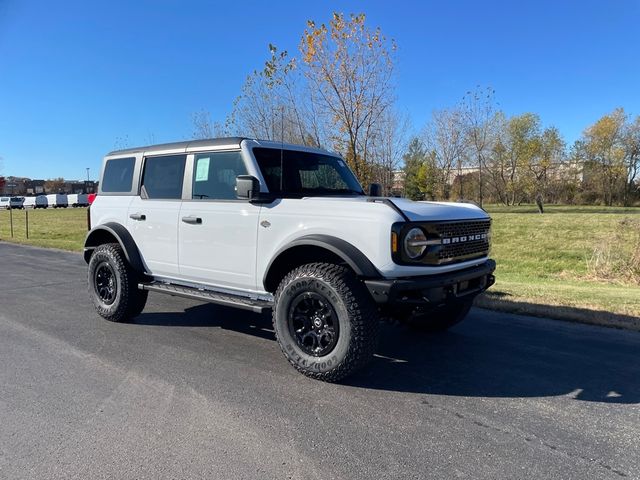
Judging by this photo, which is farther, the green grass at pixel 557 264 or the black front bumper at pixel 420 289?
the green grass at pixel 557 264

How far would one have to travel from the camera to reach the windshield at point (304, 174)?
4.88 m

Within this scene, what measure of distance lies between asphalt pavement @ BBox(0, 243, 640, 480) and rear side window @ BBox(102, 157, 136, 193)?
5.66 ft

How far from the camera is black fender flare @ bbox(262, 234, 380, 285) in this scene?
12.5 ft

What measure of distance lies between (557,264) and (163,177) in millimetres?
13141

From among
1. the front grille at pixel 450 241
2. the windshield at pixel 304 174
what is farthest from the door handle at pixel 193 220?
the front grille at pixel 450 241

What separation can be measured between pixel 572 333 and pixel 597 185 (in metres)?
57.1

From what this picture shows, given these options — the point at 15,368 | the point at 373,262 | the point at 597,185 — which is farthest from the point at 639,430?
the point at 597,185

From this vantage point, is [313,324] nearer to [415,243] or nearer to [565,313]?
[415,243]

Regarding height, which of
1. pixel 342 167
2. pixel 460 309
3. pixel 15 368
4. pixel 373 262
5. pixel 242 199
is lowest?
pixel 15 368

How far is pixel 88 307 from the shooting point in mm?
6699

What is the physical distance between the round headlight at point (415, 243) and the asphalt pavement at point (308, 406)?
1.08 m

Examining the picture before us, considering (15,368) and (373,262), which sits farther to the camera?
(15,368)

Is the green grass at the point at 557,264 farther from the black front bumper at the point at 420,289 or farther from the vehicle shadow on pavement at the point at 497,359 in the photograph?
the black front bumper at the point at 420,289

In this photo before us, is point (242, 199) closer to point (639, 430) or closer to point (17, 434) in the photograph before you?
point (17, 434)
